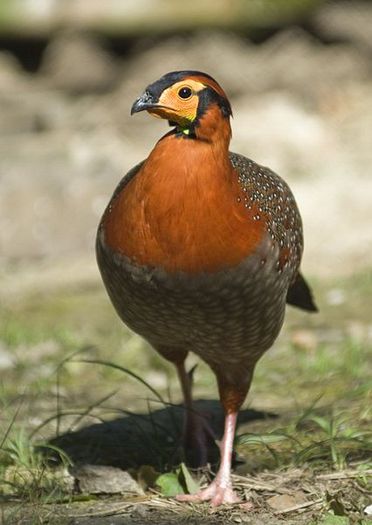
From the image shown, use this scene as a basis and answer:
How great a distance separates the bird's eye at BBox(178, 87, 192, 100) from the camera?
3912mm

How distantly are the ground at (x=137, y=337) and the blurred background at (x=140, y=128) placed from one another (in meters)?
0.02

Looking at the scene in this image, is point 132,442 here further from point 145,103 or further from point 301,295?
point 145,103

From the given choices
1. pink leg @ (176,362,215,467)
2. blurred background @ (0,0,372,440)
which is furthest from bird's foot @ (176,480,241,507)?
blurred background @ (0,0,372,440)

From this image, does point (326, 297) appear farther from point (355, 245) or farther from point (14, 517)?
point (14, 517)

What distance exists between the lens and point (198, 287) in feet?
12.8

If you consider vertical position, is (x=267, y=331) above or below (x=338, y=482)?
above

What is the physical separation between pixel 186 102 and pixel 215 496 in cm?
147

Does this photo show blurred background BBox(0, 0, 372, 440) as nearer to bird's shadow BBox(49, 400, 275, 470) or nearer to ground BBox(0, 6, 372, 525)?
ground BBox(0, 6, 372, 525)

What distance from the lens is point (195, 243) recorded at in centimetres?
385

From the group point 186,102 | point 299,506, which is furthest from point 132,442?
point 186,102

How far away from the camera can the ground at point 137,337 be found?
4223 millimetres

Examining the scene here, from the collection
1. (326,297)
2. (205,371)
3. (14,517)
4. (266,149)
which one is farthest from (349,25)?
(14,517)

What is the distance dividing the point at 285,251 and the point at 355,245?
4.86 meters

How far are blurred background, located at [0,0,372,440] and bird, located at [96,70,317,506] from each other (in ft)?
8.45
